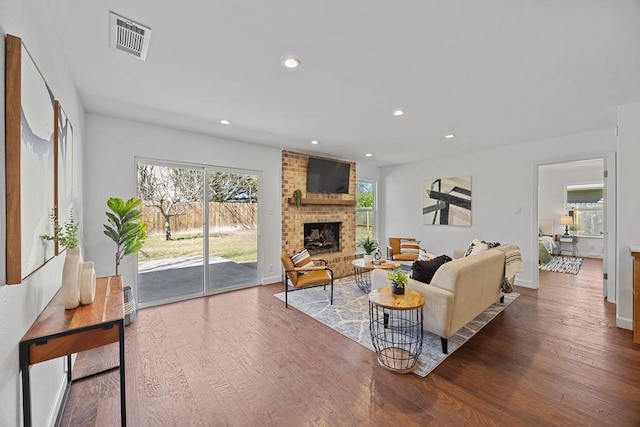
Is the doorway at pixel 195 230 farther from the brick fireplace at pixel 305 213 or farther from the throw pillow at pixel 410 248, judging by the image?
the throw pillow at pixel 410 248

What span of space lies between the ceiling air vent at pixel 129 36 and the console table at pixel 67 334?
71.1 inches

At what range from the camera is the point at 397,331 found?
284cm

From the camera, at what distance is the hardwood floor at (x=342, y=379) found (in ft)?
5.67

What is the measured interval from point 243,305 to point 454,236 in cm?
443

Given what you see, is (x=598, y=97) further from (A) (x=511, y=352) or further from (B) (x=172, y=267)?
(B) (x=172, y=267)

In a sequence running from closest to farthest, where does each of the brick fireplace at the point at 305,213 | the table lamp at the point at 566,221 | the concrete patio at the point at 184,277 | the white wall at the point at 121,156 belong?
the white wall at the point at 121,156
the concrete patio at the point at 184,277
the brick fireplace at the point at 305,213
the table lamp at the point at 566,221

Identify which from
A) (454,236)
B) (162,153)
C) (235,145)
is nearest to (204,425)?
(162,153)

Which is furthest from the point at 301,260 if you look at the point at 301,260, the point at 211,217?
the point at 211,217

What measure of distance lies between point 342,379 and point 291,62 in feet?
8.54

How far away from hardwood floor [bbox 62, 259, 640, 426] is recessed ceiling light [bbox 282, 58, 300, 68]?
257cm

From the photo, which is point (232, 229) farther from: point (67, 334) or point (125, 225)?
point (67, 334)

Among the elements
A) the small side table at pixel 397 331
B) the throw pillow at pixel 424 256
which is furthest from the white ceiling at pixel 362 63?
the throw pillow at pixel 424 256

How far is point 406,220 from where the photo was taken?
6441 millimetres

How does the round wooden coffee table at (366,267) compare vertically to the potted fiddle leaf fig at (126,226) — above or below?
below
